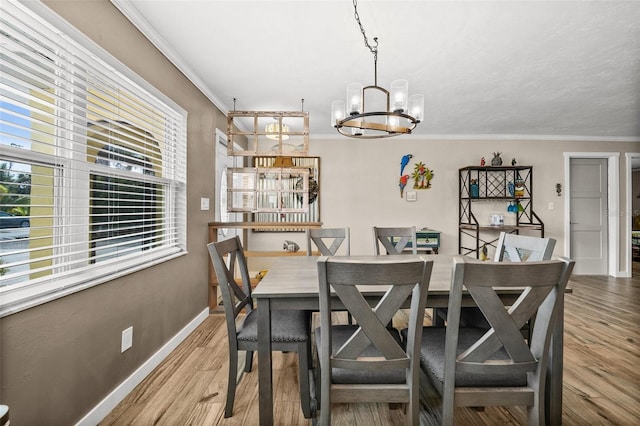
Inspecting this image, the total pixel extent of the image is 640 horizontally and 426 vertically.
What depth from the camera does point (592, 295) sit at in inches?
167

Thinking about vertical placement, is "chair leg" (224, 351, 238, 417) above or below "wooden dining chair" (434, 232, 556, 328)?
below

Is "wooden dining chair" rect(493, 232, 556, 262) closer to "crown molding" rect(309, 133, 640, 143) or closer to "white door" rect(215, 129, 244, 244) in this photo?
"white door" rect(215, 129, 244, 244)

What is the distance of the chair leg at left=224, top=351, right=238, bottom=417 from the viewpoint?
1.74m

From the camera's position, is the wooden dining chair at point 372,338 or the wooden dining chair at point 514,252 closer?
the wooden dining chair at point 372,338

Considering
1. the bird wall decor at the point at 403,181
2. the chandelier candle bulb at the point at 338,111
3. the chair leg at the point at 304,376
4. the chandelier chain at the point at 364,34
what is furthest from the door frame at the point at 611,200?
the chair leg at the point at 304,376

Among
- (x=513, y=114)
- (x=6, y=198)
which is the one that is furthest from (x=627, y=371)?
(x=6, y=198)

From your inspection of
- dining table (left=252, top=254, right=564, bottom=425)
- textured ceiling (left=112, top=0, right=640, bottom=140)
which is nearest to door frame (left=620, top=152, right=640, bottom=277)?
textured ceiling (left=112, top=0, right=640, bottom=140)

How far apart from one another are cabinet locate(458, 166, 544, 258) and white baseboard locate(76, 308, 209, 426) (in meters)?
4.34

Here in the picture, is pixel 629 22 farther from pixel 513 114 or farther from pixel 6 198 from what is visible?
pixel 6 198

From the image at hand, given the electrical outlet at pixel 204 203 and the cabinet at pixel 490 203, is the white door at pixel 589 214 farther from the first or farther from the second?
the electrical outlet at pixel 204 203

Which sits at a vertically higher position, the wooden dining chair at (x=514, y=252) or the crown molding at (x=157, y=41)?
the crown molding at (x=157, y=41)

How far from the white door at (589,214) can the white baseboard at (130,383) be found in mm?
6154

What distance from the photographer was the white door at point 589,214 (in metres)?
5.45

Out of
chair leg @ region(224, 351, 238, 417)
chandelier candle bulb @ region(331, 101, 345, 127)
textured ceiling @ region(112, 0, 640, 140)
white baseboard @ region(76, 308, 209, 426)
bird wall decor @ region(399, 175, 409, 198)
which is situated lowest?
white baseboard @ region(76, 308, 209, 426)
